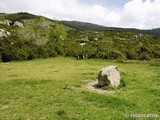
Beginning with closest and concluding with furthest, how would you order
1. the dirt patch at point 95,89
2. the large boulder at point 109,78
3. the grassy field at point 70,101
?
the grassy field at point 70,101 < the dirt patch at point 95,89 < the large boulder at point 109,78

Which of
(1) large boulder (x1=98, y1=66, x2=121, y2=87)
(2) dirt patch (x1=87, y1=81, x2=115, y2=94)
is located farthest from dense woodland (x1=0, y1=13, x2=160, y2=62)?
(1) large boulder (x1=98, y1=66, x2=121, y2=87)

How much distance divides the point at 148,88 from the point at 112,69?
3.30 meters

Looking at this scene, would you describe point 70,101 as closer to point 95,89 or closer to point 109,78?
point 95,89

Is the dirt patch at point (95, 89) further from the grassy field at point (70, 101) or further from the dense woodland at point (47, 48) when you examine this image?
the dense woodland at point (47, 48)

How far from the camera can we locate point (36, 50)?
4962 cm

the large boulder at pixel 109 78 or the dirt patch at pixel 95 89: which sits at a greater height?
the large boulder at pixel 109 78

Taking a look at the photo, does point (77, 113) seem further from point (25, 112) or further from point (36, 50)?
point (36, 50)

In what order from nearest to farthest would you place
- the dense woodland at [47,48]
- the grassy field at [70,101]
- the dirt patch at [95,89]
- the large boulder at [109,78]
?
1. the grassy field at [70,101]
2. the dirt patch at [95,89]
3. the large boulder at [109,78]
4. the dense woodland at [47,48]

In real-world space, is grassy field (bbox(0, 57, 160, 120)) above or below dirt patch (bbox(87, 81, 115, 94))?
above

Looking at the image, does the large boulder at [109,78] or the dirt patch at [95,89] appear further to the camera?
the large boulder at [109,78]

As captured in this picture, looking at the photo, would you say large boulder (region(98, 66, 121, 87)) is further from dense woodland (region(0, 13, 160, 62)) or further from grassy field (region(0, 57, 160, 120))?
dense woodland (region(0, 13, 160, 62))

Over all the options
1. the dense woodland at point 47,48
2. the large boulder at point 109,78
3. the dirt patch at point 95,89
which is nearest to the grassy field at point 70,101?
the dirt patch at point 95,89

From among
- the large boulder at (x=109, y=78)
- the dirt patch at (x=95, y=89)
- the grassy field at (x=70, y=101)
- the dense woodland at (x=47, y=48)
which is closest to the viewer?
the grassy field at (x=70, y=101)

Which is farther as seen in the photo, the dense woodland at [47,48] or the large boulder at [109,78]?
the dense woodland at [47,48]
